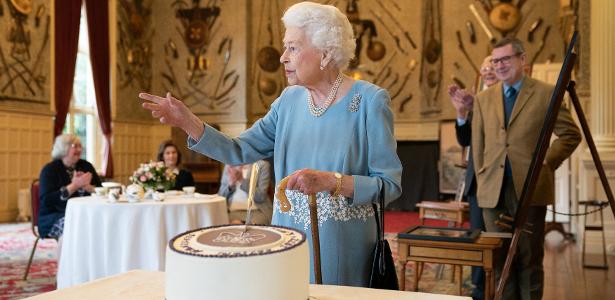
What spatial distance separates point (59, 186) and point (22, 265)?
44.4 inches

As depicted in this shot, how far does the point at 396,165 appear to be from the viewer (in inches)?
63.6

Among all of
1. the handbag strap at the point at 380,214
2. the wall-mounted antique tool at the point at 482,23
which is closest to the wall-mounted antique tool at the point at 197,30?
the wall-mounted antique tool at the point at 482,23

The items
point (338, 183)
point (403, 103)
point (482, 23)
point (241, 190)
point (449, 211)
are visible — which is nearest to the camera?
point (338, 183)

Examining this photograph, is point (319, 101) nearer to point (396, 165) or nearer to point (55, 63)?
point (396, 165)

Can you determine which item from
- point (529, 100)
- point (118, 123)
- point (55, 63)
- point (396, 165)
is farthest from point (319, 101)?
point (118, 123)

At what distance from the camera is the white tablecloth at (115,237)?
4.04 meters

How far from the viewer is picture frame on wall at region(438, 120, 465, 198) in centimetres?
1129

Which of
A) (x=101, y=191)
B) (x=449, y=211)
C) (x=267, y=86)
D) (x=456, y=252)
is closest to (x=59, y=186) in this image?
(x=101, y=191)

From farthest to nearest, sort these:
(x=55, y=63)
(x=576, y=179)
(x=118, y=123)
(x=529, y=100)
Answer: (x=118, y=123), (x=55, y=63), (x=576, y=179), (x=529, y=100)

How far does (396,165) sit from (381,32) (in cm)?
1183

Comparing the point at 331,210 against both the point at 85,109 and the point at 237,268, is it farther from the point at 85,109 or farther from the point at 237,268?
the point at 85,109

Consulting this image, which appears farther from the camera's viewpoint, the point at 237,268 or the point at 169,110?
the point at 169,110

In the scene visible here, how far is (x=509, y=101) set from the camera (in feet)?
10.5

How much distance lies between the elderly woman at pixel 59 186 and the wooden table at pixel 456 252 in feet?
10.7
